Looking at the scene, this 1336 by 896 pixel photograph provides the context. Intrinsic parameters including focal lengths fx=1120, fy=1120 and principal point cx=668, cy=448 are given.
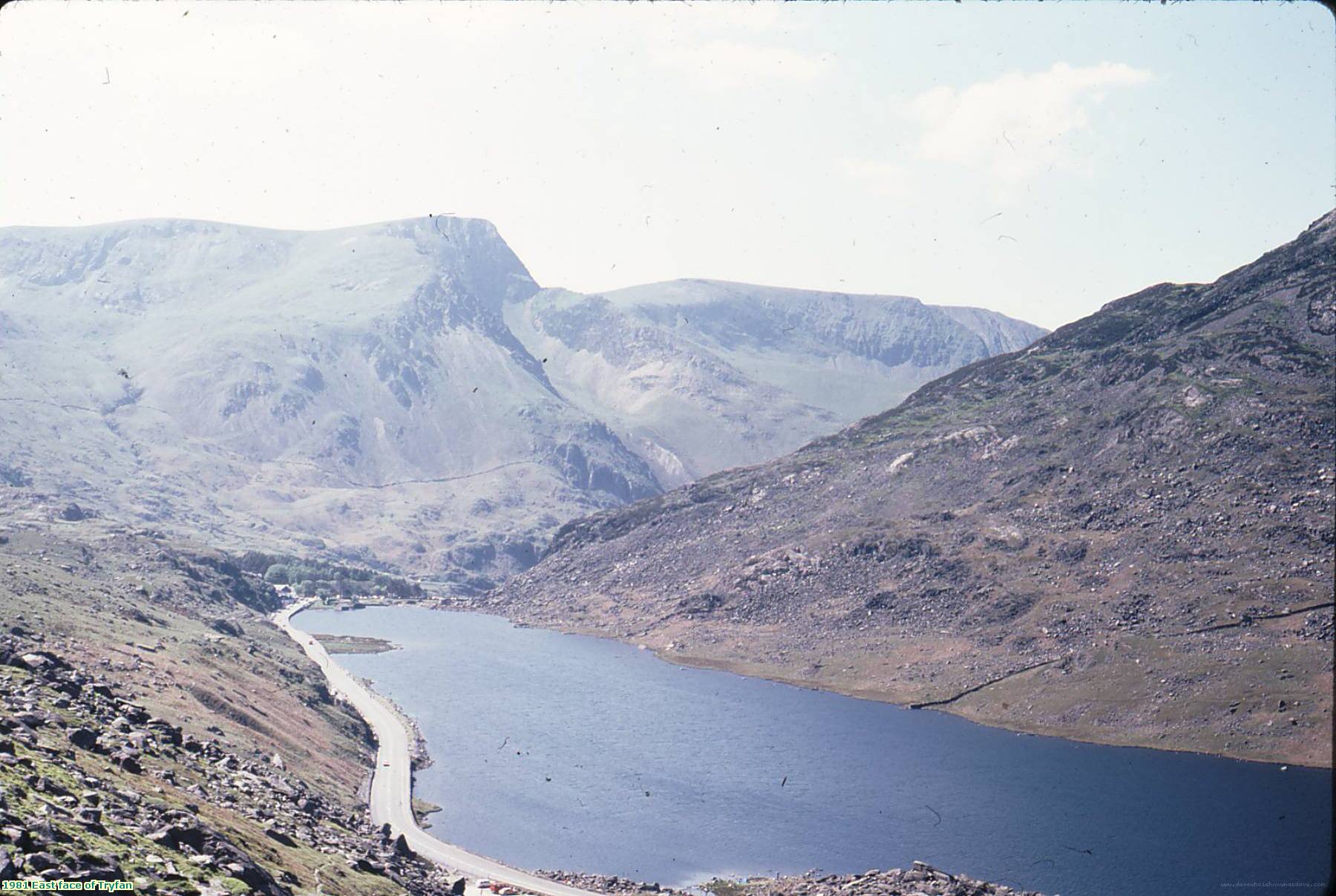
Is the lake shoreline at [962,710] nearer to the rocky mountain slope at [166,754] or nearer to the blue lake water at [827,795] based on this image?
the blue lake water at [827,795]

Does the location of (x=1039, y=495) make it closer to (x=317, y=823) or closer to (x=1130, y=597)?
(x=1130, y=597)

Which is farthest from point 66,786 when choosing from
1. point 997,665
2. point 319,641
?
point 319,641

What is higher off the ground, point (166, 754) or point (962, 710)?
point (166, 754)

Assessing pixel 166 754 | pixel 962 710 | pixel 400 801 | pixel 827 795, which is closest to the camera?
pixel 166 754

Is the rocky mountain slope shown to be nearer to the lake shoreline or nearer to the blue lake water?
the blue lake water

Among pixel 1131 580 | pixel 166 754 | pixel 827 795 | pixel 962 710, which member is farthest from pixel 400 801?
pixel 1131 580

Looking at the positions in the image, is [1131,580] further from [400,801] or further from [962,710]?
[400,801]

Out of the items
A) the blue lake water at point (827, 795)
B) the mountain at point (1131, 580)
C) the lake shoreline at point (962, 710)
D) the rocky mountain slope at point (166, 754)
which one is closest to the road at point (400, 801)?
the rocky mountain slope at point (166, 754)
